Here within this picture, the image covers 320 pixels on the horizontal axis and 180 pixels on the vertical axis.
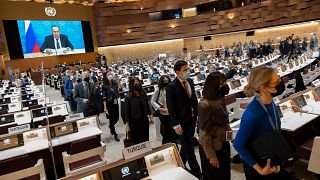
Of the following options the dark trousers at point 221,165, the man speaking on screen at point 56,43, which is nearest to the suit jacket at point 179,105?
the dark trousers at point 221,165

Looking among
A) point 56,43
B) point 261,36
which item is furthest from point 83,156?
point 56,43

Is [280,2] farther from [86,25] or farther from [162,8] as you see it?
[86,25]

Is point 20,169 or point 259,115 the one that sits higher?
point 259,115

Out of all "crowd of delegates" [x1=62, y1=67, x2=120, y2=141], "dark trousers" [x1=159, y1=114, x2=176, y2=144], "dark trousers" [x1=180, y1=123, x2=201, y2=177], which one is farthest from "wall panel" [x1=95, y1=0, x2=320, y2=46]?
"dark trousers" [x1=180, y1=123, x2=201, y2=177]

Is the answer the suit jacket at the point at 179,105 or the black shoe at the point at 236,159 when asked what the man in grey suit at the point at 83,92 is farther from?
the black shoe at the point at 236,159

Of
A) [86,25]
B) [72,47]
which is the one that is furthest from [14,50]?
[86,25]

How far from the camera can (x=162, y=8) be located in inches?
1209

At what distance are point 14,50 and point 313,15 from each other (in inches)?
993

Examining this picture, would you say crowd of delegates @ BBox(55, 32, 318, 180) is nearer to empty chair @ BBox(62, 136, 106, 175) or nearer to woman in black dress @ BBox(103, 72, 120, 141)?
empty chair @ BBox(62, 136, 106, 175)

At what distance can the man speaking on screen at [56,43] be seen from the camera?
2728cm

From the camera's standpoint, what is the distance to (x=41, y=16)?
27078mm

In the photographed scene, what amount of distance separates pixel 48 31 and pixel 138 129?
26.2 metres

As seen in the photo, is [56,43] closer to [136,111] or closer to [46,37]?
[46,37]

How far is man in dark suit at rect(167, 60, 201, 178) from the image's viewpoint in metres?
3.53
